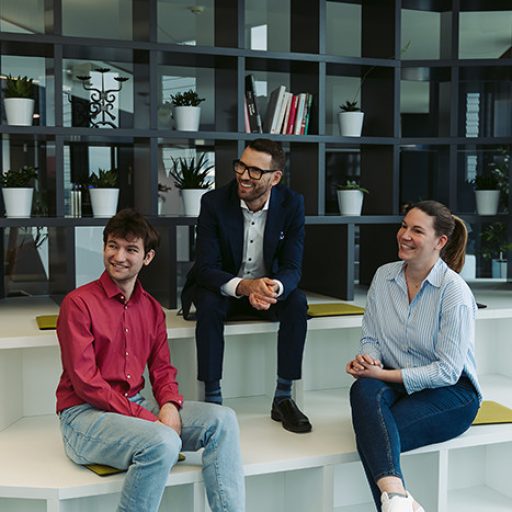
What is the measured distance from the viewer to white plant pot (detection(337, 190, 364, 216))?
390 cm

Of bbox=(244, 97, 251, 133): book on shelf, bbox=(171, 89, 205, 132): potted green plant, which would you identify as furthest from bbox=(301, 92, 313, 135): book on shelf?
bbox=(171, 89, 205, 132): potted green plant

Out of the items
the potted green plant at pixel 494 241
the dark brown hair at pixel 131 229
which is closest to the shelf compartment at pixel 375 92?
the potted green plant at pixel 494 241

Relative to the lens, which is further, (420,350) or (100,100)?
(100,100)

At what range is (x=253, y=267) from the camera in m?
3.22

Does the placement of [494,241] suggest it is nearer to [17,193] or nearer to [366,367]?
[366,367]

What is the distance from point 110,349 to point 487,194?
2468 mm

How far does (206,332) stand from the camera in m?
2.93

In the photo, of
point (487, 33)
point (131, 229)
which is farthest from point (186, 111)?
point (487, 33)

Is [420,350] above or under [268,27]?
under

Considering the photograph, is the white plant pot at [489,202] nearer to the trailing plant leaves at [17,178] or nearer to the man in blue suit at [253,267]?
the man in blue suit at [253,267]

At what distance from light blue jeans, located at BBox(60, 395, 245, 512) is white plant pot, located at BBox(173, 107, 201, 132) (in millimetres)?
1568

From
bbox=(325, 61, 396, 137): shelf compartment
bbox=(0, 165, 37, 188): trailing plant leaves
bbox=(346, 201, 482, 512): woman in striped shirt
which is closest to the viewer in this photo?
bbox=(346, 201, 482, 512): woman in striped shirt

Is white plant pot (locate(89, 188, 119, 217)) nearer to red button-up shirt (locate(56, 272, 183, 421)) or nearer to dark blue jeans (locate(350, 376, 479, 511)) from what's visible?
red button-up shirt (locate(56, 272, 183, 421))

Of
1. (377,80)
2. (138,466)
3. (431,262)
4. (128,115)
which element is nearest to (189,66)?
(128,115)
